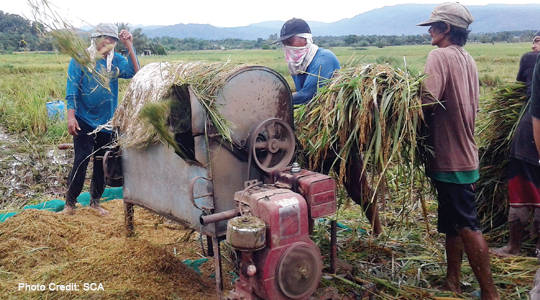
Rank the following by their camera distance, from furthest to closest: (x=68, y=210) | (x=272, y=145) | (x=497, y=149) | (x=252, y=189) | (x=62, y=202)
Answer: (x=62, y=202) → (x=68, y=210) → (x=497, y=149) → (x=272, y=145) → (x=252, y=189)

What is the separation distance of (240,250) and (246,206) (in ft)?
1.01

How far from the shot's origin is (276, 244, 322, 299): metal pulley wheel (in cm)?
237

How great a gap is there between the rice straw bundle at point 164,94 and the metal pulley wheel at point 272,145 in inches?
8.2

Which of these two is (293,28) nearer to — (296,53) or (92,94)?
(296,53)

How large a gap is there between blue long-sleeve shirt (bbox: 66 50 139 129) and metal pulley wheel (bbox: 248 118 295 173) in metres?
2.18

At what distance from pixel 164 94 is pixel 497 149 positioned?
3.14 metres

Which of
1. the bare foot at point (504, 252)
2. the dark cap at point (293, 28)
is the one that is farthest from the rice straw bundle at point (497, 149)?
the dark cap at point (293, 28)

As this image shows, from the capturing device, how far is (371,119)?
274 centimetres

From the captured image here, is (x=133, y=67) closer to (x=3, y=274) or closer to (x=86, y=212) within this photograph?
(x=86, y=212)

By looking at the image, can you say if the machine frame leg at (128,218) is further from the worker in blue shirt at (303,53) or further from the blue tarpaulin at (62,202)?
the worker in blue shirt at (303,53)

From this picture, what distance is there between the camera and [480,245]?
284 centimetres

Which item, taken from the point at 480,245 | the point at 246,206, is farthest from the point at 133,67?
the point at 480,245

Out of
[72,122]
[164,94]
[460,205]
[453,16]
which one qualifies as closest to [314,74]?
[453,16]

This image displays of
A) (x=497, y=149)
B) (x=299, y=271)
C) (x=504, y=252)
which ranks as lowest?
(x=504, y=252)
